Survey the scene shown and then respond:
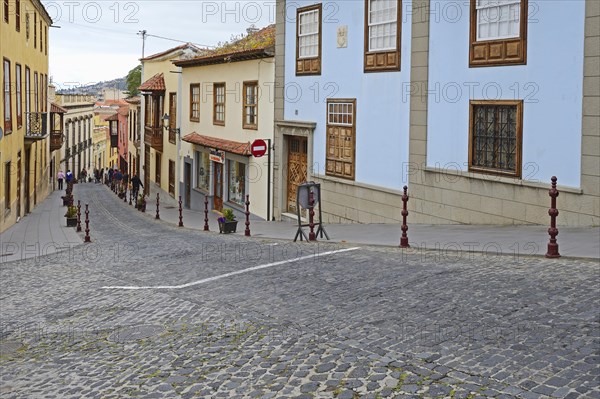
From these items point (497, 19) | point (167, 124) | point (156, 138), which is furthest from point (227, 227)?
point (156, 138)

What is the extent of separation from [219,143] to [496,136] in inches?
572

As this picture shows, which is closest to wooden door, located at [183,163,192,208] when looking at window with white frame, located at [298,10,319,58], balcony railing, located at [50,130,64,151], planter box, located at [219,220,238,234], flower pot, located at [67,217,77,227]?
Answer: flower pot, located at [67,217,77,227]

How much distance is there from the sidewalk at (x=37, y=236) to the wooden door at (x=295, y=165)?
20.7 feet

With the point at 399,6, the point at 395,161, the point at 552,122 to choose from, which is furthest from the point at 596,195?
the point at 399,6

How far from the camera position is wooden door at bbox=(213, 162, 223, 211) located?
28.9 meters

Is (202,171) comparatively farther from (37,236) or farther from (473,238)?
(473,238)

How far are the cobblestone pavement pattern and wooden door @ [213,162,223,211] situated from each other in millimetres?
16406

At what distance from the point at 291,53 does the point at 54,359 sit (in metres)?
15.9

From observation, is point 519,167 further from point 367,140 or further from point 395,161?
point 367,140

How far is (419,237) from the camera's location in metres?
14.2

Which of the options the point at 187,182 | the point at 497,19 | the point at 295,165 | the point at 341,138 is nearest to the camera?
the point at 497,19

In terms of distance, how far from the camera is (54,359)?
7648 mm

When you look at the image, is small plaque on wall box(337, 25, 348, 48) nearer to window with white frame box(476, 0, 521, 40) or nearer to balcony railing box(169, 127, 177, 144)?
window with white frame box(476, 0, 521, 40)

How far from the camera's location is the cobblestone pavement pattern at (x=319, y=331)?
6207 mm
